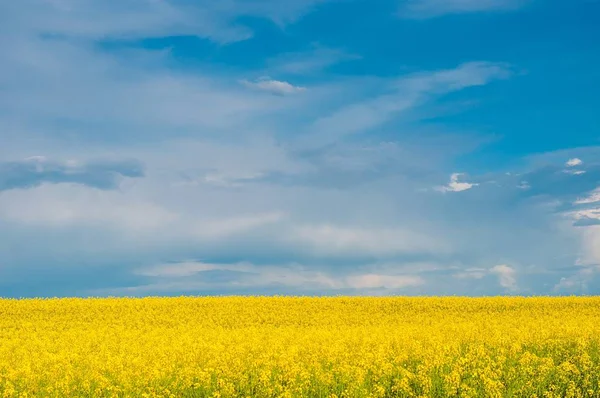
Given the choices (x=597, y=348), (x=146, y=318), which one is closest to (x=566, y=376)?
(x=597, y=348)

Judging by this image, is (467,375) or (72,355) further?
(72,355)

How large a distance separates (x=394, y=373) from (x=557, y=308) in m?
29.5

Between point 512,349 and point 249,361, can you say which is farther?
point 512,349

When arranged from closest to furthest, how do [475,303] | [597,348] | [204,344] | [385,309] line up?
1. [204,344]
2. [597,348]
3. [385,309]
4. [475,303]

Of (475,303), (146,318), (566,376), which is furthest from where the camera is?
(475,303)

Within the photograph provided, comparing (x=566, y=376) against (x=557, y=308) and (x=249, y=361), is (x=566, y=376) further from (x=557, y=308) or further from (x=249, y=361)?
(x=557, y=308)

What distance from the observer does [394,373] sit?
1423 cm

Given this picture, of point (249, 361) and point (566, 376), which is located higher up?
point (249, 361)

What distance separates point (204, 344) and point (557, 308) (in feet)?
97.6

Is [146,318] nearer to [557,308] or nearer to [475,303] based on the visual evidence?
[475,303]

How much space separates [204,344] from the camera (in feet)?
55.5

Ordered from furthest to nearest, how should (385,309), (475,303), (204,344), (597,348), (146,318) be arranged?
(475,303)
(385,309)
(146,318)
(597,348)
(204,344)

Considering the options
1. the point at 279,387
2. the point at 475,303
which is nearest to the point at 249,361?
the point at 279,387

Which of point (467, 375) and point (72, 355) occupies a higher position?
point (72, 355)
